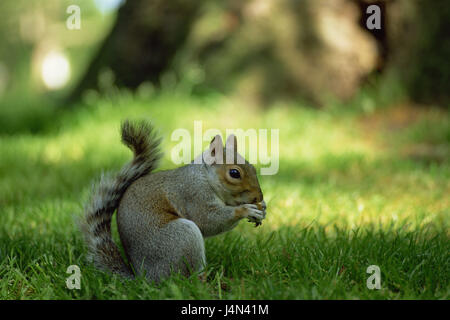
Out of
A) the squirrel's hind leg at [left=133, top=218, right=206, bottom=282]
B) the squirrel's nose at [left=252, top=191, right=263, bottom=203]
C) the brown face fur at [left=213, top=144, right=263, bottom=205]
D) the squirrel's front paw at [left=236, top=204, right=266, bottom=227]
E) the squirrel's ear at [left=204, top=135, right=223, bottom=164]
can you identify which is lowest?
the squirrel's hind leg at [left=133, top=218, right=206, bottom=282]

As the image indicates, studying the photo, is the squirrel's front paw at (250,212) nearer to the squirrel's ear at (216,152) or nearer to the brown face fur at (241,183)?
the brown face fur at (241,183)

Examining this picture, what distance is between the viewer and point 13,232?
2000mm

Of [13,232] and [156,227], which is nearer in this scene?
[156,227]

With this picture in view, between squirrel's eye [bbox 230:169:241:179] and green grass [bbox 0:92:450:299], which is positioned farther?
squirrel's eye [bbox 230:169:241:179]

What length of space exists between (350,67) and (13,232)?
3322 mm

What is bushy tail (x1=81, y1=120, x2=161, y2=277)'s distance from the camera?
1.55 metres

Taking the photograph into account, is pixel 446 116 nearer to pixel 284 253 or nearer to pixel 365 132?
pixel 365 132

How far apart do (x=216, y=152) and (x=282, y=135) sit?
2220mm

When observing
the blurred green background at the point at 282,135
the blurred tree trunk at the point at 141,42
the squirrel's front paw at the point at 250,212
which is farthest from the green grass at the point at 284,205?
the blurred tree trunk at the point at 141,42

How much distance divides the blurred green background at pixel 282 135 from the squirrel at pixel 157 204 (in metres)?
0.09

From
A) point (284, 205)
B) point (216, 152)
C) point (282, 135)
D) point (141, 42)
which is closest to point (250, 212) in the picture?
point (216, 152)

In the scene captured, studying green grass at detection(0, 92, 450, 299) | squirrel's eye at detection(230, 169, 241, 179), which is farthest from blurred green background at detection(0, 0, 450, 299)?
squirrel's eye at detection(230, 169, 241, 179)

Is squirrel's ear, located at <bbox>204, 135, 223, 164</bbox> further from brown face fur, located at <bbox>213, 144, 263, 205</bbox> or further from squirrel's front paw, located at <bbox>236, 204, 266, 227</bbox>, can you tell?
squirrel's front paw, located at <bbox>236, 204, 266, 227</bbox>
